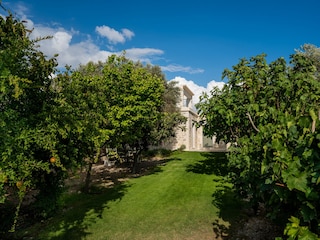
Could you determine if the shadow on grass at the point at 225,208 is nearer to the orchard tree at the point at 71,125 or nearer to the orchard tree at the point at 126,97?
the orchard tree at the point at 71,125

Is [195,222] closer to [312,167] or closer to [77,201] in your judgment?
[77,201]

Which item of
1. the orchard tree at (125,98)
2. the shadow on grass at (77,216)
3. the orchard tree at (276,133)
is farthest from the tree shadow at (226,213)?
the orchard tree at (125,98)

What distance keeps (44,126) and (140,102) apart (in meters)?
9.39

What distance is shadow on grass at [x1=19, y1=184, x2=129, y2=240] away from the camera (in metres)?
11.0

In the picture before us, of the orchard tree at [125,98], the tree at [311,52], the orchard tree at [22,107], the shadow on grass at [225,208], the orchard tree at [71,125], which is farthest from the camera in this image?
the tree at [311,52]

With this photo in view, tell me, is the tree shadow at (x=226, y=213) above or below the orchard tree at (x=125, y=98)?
below

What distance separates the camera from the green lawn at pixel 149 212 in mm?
10977

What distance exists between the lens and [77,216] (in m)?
13.0

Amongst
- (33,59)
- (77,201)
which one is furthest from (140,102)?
(33,59)

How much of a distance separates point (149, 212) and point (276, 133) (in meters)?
9.64

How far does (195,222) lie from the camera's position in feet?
38.4

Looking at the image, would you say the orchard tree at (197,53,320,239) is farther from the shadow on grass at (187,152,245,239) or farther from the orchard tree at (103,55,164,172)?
the orchard tree at (103,55,164,172)

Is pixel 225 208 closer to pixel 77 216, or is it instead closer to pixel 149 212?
pixel 149 212

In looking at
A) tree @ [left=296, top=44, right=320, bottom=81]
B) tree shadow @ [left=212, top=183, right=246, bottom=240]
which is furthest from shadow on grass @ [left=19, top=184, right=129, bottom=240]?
tree @ [left=296, top=44, right=320, bottom=81]
